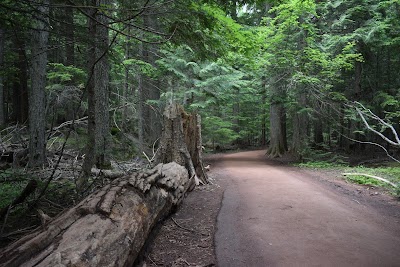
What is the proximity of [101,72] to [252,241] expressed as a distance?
658 centimetres

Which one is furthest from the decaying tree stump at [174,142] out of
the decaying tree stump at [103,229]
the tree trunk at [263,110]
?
the tree trunk at [263,110]

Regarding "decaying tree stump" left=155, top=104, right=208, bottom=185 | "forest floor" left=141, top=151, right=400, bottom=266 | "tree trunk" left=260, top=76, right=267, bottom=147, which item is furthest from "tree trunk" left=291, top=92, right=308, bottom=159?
"decaying tree stump" left=155, top=104, right=208, bottom=185

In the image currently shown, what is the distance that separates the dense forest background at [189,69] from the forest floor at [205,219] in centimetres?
205

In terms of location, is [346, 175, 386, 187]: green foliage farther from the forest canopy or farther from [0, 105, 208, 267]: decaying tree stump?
[0, 105, 208, 267]: decaying tree stump

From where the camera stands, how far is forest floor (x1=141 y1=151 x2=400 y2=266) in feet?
13.8

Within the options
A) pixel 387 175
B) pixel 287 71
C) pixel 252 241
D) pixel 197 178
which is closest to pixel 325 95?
pixel 287 71

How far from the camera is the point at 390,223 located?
5.54m

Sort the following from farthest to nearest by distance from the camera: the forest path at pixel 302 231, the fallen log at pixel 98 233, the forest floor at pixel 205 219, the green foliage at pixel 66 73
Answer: the green foliage at pixel 66 73, the forest floor at pixel 205 219, the forest path at pixel 302 231, the fallen log at pixel 98 233

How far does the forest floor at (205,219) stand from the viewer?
13.8 feet

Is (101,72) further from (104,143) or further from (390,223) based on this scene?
(390,223)

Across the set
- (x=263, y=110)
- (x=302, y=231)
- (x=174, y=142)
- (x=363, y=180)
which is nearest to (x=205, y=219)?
(x=302, y=231)

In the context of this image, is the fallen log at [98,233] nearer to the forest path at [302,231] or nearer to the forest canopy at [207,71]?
the forest path at [302,231]


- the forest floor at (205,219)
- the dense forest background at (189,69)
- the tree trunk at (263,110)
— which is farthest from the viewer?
the tree trunk at (263,110)

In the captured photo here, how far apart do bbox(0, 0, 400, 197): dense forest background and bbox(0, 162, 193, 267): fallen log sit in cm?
177
